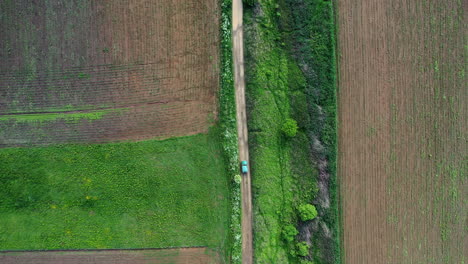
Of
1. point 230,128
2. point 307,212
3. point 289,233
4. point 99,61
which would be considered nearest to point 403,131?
point 307,212

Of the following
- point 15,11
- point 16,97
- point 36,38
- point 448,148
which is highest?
point 15,11

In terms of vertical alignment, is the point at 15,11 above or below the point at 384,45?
above

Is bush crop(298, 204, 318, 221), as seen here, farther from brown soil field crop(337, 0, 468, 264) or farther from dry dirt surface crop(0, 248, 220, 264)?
dry dirt surface crop(0, 248, 220, 264)

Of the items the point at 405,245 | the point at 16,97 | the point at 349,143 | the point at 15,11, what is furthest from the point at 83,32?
the point at 405,245

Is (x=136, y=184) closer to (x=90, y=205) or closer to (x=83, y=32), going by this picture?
(x=90, y=205)

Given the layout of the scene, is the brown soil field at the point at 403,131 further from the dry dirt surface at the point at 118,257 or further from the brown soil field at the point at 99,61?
the brown soil field at the point at 99,61

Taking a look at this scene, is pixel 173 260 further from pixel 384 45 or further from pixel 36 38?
pixel 384 45

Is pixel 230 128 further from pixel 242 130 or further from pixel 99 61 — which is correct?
pixel 99 61
